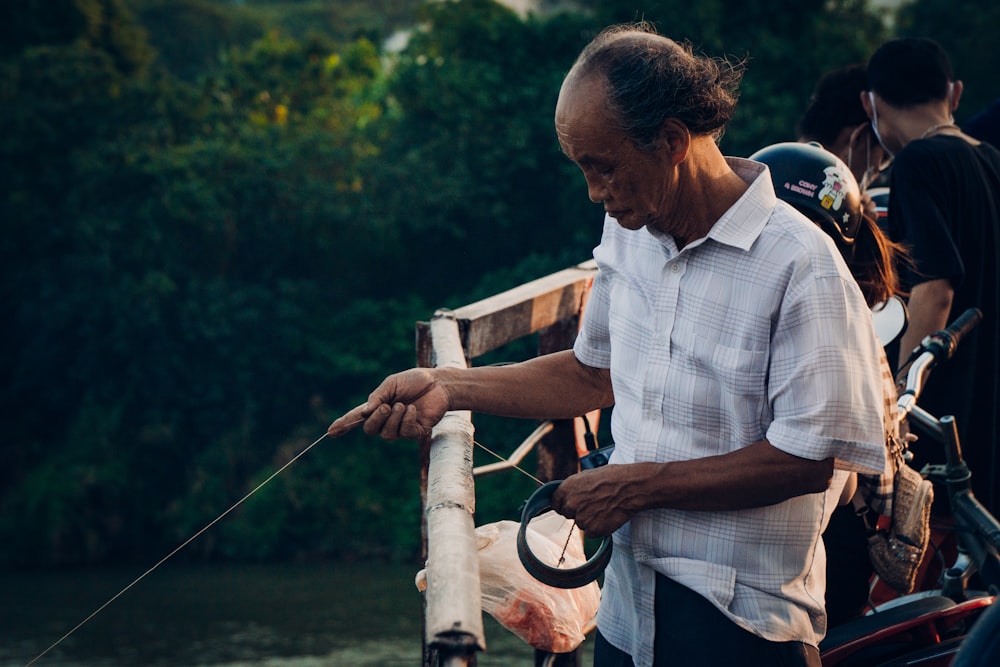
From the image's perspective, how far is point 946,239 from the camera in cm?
268

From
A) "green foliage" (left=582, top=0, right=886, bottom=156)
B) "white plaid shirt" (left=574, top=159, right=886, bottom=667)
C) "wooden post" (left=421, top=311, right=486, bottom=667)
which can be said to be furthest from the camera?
"green foliage" (left=582, top=0, right=886, bottom=156)

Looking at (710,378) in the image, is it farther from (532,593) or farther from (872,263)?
(872,263)

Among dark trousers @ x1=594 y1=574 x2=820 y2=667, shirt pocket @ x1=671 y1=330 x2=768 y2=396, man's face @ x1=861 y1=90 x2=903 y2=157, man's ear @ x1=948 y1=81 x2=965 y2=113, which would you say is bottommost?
dark trousers @ x1=594 y1=574 x2=820 y2=667

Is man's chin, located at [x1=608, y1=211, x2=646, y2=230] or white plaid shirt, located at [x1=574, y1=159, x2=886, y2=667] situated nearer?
white plaid shirt, located at [x1=574, y1=159, x2=886, y2=667]

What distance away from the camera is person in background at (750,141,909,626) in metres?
2.11

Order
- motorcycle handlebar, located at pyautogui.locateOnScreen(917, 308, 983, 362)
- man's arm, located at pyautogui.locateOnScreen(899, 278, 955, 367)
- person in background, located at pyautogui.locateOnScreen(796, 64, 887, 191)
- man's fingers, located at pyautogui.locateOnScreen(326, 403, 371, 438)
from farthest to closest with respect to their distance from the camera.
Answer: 1. person in background, located at pyautogui.locateOnScreen(796, 64, 887, 191)
2. man's arm, located at pyautogui.locateOnScreen(899, 278, 955, 367)
3. motorcycle handlebar, located at pyautogui.locateOnScreen(917, 308, 983, 362)
4. man's fingers, located at pyautogui.locateOnScreen(326, 403, 371, 438)

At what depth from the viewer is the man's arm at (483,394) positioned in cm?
191

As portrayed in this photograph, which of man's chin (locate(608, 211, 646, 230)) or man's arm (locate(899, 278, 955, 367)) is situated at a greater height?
man's arm (locate(899, 278, 955, 367))

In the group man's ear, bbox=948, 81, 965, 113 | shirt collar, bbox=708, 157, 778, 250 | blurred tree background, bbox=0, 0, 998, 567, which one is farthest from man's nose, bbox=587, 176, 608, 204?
blurred tree background, bbox=0, 0, 998, 567

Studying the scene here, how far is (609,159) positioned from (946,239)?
4.44ft

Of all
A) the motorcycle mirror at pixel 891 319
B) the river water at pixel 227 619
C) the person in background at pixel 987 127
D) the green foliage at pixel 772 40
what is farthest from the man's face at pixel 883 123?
the green foliage at pixel 772 40

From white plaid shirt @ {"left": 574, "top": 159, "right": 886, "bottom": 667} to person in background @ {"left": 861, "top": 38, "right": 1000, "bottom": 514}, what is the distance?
1116 millimetres

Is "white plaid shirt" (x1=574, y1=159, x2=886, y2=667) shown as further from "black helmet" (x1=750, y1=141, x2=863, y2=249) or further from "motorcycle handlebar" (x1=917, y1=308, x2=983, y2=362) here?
"motorcycle handlebar" (x1=917, y1=308, x2=983, y2=362)

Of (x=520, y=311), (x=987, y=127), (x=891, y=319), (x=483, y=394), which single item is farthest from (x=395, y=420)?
(x=987, y=127)
